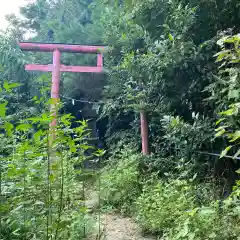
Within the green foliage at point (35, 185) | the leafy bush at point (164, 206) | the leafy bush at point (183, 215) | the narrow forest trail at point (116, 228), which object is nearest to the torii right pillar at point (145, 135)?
the leafy bush at point (183, 215)

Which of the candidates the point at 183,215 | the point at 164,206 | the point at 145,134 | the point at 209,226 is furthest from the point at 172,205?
the point at 145,134

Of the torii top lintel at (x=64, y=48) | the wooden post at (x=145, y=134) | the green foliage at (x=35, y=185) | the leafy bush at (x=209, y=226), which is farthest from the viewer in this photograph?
the torii top lintel at (x=64, y=48)

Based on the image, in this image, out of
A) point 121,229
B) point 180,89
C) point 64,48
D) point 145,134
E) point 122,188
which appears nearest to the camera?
point 121,229

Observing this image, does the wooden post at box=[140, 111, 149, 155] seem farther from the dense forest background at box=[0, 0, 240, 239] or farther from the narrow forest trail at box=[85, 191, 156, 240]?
the narrow forest trail at box=[85, 191, 156, 240]

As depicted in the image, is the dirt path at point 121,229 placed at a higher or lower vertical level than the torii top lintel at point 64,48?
lower

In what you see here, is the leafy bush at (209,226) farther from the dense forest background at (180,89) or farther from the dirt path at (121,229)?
the dirt path at (121,229)

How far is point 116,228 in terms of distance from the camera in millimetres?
2779

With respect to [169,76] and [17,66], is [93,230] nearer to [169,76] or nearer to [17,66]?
[169,76]

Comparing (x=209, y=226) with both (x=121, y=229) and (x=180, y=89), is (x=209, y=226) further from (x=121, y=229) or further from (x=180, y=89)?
(x=180, y=89)

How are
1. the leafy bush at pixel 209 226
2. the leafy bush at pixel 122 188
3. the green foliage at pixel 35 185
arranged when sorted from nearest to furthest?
the green foliage at pixel 35 185
the leafy bush at pixel 209 226
the leafy bush at pixel 122 188

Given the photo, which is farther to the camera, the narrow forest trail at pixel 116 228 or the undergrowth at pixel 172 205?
the narrow forest trail at pixel 116 228

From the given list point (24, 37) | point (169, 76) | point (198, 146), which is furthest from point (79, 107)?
point (198, 146)

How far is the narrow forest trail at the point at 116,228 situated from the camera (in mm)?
2510

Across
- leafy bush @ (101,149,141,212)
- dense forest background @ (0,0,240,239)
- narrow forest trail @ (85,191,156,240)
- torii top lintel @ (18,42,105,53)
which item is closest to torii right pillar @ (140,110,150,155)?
dense forest background @ (0,0,240,239)
